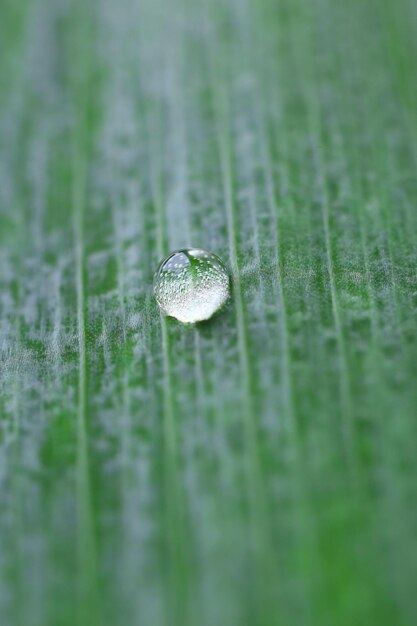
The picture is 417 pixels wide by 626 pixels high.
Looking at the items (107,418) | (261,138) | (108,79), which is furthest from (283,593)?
(108,79)

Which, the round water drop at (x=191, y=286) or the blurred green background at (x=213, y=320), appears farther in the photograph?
the round water drop at (x=191, y=286)

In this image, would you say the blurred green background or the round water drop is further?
the round water drop

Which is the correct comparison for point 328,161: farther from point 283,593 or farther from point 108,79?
point 283,593

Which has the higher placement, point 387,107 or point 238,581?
point 387,107
